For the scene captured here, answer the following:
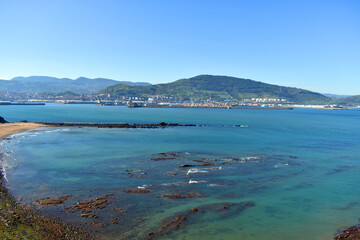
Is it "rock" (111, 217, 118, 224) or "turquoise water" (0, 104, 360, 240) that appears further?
"turquoise water" (0, 104, 360, 240)

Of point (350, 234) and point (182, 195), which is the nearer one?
point (350, 234)

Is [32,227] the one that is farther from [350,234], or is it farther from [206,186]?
A: [350,234]

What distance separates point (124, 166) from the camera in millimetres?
25875

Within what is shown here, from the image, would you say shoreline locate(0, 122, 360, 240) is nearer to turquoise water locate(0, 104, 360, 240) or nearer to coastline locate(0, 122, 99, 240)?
coastline locate(0, 122, 99, 240)

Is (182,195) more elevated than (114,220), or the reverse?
(182,195)

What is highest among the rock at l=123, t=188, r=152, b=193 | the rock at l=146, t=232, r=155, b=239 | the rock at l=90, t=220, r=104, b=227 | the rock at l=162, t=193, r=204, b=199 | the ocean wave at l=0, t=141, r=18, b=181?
the rock at l=123, t=188, r=152, b=193

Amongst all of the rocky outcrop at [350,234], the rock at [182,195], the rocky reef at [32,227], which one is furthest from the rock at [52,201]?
the rocky outcrop at [350,234]

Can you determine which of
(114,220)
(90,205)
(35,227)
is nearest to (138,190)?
(90,205)

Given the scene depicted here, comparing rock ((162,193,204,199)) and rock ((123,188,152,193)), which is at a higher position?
rock ((123,188,152,193))

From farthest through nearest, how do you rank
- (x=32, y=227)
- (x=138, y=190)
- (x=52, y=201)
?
(x=138, y=190) < (x=52, y=201) < (x=32, y=227)

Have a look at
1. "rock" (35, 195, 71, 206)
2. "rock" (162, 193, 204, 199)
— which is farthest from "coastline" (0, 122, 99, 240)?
"rock" (162, 193, 204, 199)

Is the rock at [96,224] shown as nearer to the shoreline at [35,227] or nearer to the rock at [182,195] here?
the shoreline at [35,227]

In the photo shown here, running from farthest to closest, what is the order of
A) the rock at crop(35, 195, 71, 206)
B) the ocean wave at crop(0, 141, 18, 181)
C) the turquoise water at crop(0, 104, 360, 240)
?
the ocean wave at crop(0, 141, 18, 181), the rock at crop(35, 195, 71, 206), the turquoise water at crop(0, 104, 360, 240)

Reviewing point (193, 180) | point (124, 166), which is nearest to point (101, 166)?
point (124, 166)
